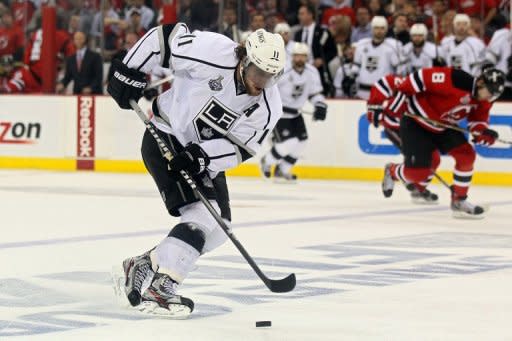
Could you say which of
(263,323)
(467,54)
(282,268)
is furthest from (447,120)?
(263,323)

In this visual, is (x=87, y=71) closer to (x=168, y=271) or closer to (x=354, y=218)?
(x=354, y=218)

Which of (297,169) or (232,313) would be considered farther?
(297,169)

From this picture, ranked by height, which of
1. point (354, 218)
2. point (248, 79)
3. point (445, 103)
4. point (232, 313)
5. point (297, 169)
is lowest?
point (297, 169)

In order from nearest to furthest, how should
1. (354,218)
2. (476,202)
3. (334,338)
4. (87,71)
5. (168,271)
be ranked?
(334,338) → (168,271) → (354,218) → (476,202) → (87,71)

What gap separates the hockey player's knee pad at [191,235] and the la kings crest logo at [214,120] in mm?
414

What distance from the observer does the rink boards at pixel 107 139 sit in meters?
14.5

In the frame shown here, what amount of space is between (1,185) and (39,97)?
8.79 feet

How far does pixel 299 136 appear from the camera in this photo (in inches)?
560

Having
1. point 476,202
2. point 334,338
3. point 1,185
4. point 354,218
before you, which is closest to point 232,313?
point 334,338

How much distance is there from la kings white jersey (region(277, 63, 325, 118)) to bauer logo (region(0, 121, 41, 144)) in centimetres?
311

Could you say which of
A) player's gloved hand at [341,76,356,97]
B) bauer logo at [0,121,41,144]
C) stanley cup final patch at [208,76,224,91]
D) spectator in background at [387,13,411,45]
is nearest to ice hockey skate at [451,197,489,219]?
spectator in background at [387,13,411,45]

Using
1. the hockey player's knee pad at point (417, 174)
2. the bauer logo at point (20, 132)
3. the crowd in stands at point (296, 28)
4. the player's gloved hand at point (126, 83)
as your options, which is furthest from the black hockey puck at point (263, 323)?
the bauer logo at point (20, 132)

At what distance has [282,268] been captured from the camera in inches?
286

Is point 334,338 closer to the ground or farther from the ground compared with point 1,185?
farther from the ground
